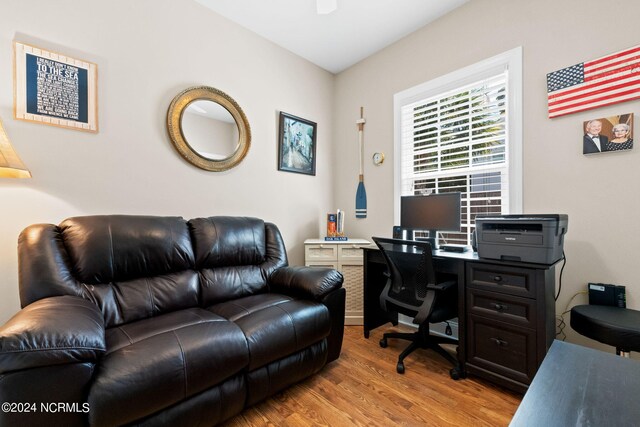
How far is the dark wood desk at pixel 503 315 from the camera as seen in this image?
157 cm

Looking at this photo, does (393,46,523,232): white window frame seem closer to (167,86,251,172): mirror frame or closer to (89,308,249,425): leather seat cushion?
(167,86,251,172): mirror frame

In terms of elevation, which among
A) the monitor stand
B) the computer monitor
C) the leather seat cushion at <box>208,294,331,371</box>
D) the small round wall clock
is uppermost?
the small round wall clock

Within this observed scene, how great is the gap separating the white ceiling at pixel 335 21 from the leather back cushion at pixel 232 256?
76.2 inches

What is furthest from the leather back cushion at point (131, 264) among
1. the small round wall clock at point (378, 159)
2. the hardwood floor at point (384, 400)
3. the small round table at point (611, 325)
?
the small round table at point (611, 325)

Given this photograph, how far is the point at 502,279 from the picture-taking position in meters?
1.71

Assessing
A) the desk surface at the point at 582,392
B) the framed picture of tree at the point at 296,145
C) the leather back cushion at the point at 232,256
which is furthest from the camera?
the framed picture of tree at the point at 296,145

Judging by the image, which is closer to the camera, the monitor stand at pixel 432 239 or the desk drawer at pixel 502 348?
the desk drawer at pixel 502 348

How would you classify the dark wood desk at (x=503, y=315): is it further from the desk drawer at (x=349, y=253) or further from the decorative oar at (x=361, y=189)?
the decorative oar at (x=361, y=189)

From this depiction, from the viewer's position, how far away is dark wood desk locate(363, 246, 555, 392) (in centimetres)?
157

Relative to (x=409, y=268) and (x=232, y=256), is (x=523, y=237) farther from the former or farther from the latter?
(x=232, y=256)

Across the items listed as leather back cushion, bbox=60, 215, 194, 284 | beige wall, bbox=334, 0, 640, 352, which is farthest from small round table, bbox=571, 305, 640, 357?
leather back cushion, bbox=60, 215, 194, 284

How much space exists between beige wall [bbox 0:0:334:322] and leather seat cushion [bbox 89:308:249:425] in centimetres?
100

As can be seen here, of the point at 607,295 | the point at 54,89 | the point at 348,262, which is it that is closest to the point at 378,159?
the point at 348,262

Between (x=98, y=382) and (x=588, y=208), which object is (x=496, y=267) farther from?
(x=98, y=382)
